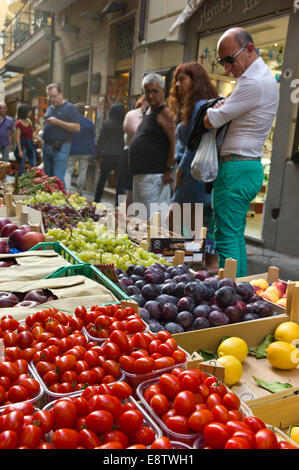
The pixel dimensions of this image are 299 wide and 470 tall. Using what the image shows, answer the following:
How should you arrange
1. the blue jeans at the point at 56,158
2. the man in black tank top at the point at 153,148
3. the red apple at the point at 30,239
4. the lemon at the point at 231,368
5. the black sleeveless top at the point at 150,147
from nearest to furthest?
the lemon at the point at 231,368 < the red apple at the point at 30,239 < the man in black tank top at the point at 153,148 < the black sleeveless top at the point at 150,147 < the blue jeans at the point at 56,158

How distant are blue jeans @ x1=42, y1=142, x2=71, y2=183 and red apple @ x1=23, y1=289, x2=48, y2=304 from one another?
6.03 meters

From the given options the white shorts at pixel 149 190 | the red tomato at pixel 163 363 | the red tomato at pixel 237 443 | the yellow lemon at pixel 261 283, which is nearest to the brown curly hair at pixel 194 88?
the white shorts at pixel 149 190

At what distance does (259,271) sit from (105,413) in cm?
421

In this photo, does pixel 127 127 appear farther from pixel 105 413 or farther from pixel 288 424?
pixel 105 413

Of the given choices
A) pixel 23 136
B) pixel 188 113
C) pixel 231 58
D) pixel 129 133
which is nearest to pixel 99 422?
pixel 231 58

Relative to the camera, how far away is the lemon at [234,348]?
181 cm

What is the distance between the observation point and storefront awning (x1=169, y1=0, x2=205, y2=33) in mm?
7195

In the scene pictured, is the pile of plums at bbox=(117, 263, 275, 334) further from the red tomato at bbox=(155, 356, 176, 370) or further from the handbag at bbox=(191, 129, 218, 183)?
the handbag at bbox=(191, 129, 218, 183)

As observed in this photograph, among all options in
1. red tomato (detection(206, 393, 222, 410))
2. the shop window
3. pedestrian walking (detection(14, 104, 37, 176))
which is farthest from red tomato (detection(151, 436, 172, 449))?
pedestrian walking (detection(14, 104, 37, 176))

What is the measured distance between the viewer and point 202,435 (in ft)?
3.14

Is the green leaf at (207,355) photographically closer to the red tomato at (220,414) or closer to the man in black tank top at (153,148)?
the red tomato at (220,414)

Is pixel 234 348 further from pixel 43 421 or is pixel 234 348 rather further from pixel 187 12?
pixel 187 12

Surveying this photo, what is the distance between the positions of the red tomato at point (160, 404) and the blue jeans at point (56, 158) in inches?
272
